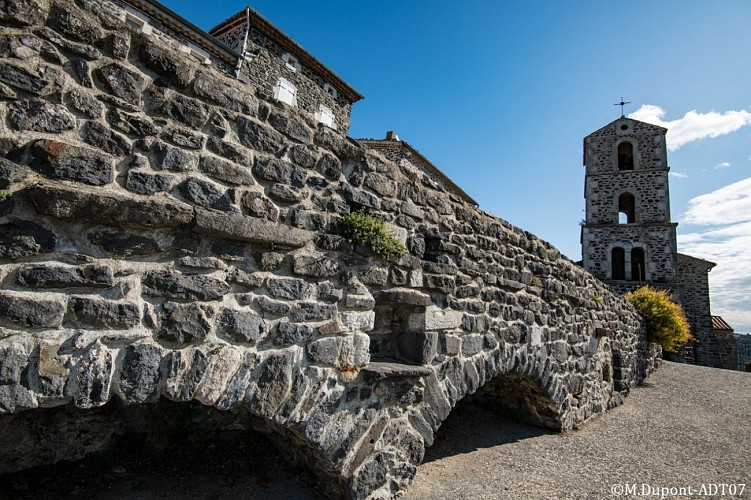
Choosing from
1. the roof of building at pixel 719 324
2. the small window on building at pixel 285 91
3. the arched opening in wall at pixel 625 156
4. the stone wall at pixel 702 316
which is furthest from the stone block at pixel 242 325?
the roof of building at pixel 719 324

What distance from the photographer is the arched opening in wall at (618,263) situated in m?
18.1

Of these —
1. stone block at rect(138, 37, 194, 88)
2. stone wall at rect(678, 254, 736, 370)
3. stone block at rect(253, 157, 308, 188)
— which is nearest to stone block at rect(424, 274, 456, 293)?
stone block at rect(253, 157, 308, 188)

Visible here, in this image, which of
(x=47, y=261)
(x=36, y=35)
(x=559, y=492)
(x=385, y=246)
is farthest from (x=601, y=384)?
(x=36, y=35)

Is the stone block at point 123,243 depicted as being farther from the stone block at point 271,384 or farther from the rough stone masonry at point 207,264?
the stone block at point 271,384

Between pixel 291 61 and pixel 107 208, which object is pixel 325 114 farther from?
pixel 107 208

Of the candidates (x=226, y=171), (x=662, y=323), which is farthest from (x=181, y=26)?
(x=662, y=323)

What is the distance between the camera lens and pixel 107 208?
188cm

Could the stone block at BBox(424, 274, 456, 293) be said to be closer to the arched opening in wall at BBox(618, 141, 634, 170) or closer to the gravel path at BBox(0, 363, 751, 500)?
the gravel path at BBox(0, 363, 751, 500)

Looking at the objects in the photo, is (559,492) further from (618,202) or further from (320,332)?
(618,202)

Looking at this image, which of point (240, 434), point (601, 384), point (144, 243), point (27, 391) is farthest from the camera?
point (601, 384)

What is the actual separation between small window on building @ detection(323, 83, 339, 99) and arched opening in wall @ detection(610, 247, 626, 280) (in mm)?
14599

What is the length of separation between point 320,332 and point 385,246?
855 mm

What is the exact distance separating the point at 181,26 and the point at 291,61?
3.19 meters

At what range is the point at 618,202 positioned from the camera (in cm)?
1912
